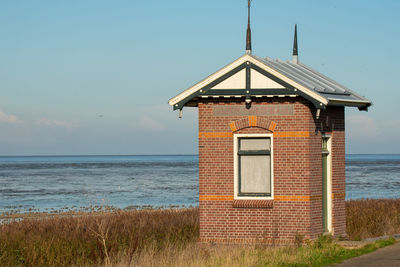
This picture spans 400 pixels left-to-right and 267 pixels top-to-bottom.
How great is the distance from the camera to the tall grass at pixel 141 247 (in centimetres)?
1705

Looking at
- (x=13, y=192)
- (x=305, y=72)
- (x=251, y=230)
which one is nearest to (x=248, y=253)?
(x=251, y=230)

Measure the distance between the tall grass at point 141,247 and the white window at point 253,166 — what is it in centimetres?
161

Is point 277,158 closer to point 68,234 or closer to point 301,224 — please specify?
point 301,224

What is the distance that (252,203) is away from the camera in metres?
19.6

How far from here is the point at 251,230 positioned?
1962 centimetres

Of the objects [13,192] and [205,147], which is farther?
[13,192]

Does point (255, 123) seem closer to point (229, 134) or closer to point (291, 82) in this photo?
point (229, 134)

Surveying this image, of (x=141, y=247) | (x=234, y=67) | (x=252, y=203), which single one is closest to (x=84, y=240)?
(x=141, y=247)

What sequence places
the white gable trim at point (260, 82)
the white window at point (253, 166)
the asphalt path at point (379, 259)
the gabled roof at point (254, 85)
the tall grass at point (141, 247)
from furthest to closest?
the white window at point (253, 166), the white gable trim at point (260, 82), the gabled roof at point (254, 85), the tall grass at point (141, 247), the asphalt path at point (379, 259)

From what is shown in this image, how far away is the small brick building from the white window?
27 millimetres

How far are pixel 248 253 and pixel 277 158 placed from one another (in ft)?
10.7

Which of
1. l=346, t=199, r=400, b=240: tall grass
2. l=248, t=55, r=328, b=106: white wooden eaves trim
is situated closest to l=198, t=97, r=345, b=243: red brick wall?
l=248, t=55, r=328, b=106: white wooden eaves trim

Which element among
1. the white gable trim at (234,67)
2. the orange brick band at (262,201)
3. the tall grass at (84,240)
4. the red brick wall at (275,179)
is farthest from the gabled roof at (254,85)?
the tall grass at (84,240)

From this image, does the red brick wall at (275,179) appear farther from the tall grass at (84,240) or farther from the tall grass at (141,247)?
the tall grass at (84,240)
